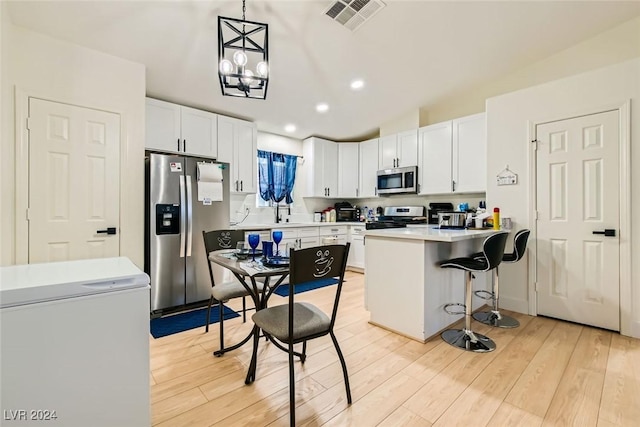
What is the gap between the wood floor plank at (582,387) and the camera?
1.51 m

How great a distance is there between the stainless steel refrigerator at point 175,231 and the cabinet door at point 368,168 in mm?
2916

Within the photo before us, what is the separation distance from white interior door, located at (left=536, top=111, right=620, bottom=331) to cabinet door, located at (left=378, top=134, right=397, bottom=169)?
2.15 m

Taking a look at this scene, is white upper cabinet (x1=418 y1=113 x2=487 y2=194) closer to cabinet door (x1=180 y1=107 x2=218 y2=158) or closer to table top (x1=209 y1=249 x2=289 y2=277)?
cabinet door (x1=180 y1=107 x2=218 y2=158)

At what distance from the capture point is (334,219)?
5.51m

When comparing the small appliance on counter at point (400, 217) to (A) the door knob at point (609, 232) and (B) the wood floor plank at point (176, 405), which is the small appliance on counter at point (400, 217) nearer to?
(A) the door knob at point (609, 232)

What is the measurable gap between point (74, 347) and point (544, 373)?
8.86 ft

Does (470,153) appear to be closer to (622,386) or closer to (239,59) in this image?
(622,386)

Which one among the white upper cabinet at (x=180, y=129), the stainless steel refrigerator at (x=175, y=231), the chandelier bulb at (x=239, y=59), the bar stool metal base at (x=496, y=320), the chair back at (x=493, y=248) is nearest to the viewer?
the chandelier bulb at (x=239, y=59)

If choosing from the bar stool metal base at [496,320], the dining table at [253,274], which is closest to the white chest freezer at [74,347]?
the dining table at [253,274]

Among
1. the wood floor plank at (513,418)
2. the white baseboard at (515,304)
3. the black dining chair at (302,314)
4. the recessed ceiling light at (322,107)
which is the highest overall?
the recessed ceiling light at (322,107)

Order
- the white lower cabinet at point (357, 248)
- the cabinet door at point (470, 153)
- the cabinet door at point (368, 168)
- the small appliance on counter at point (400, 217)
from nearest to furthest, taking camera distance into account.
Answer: the cabinet door at point (470, 153) → the small appliance on counter at point (400, 217) → the white lower cabinet at point (357, 248) → the cabinet door at point (368, 168)

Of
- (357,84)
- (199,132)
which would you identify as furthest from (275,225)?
(357,84)

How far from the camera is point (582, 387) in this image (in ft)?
5.77

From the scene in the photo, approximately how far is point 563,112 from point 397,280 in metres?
2.44
